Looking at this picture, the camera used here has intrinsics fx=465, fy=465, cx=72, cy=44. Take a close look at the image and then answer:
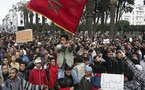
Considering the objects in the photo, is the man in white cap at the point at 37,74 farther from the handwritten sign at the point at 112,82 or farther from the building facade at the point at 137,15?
the building facade at the point at 137,15

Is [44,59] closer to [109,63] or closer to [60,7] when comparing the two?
[109,63]

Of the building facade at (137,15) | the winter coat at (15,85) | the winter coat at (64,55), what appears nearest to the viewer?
the winter coat at (15,85)

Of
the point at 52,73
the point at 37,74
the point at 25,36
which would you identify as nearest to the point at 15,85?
the point at 37,74

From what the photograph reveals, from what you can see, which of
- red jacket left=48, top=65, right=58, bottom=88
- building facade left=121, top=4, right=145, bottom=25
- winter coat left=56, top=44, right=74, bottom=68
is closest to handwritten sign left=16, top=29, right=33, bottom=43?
red jacket left=48, top=65, right=58, bottom=88

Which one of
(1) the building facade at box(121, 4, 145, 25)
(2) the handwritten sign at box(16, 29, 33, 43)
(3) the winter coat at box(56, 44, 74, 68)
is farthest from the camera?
(1) the building facade at box(121, 4, 145, 25)

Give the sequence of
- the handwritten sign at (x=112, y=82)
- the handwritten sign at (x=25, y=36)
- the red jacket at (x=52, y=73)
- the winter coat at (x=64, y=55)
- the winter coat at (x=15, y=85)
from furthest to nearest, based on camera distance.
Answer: the handwritten sign at (x=25, y=36), the red jacket at (x=52, y=73), the winter coat at (x=64, y=55), the winter coat at (x=15, y=85), the handwritten sign at (x=112, y=82)

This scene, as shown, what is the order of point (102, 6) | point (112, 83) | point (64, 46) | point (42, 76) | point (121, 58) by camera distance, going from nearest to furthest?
point (112, 83) → point (64, 46) → point (42, 76) → point (121, 58) → point (102, 6)

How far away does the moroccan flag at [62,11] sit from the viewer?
8578 mm

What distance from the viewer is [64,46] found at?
10023 millimetres

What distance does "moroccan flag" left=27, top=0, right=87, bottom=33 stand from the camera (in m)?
8.58

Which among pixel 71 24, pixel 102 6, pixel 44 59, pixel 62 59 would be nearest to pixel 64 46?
pixel 62 59

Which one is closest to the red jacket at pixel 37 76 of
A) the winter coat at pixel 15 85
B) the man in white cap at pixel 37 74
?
the man in white cap at pixel 37 74

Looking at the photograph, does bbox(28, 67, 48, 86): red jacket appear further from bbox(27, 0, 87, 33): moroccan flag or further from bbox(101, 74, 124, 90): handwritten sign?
bbox(101, 74, 124, 90): handwritten sign

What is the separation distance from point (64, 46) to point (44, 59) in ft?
7.90
